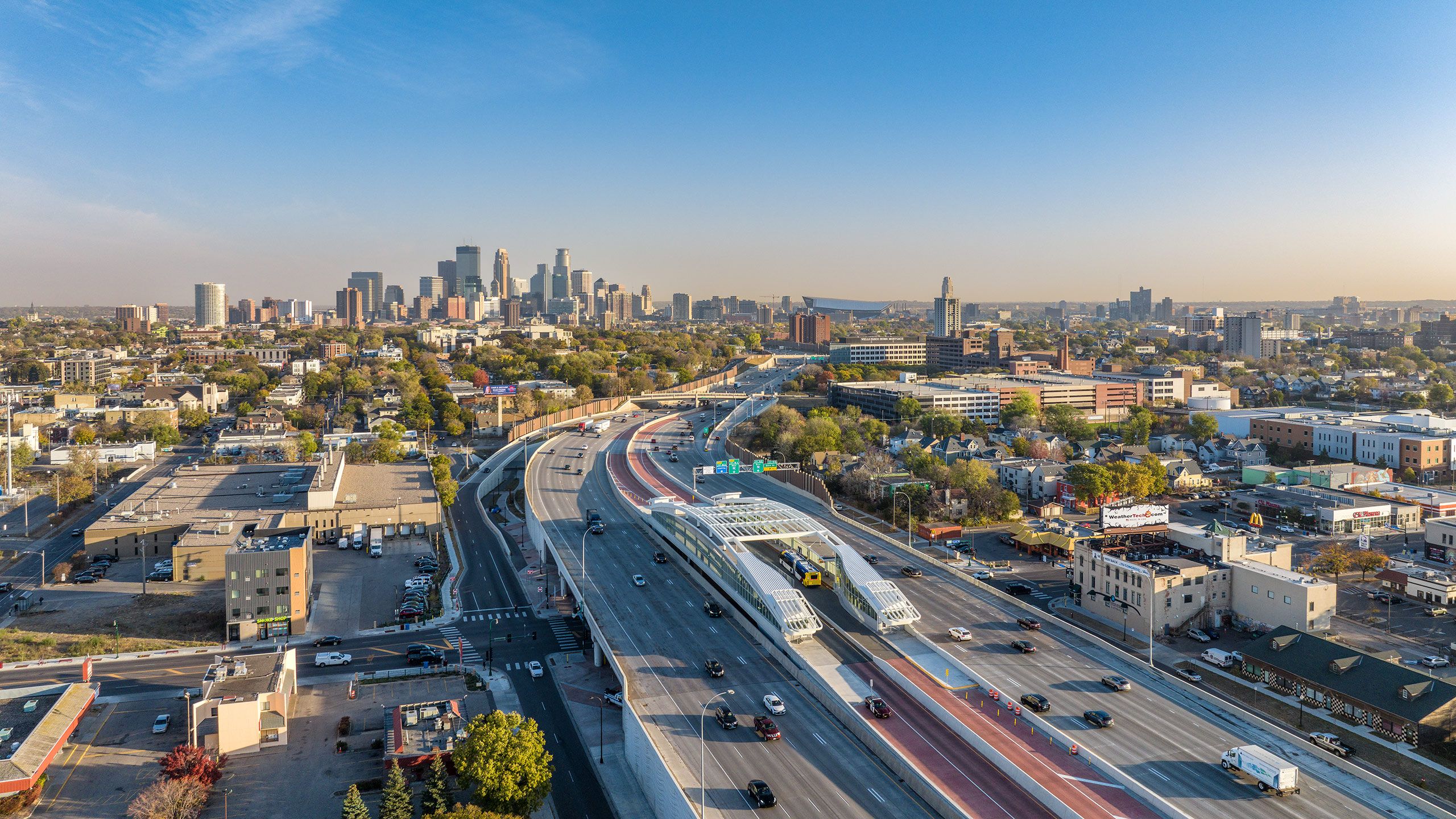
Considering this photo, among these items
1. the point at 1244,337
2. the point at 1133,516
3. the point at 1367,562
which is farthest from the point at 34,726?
the point at 1244,337

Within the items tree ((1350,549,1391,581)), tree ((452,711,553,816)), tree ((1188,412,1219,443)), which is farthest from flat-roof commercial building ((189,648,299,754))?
tree ((1188,412,1219,443))

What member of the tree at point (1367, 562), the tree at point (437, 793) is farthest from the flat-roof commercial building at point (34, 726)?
the tree at point (1367, 562)

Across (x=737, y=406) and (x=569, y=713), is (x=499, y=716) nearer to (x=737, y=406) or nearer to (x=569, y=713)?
(x=569, y=713)

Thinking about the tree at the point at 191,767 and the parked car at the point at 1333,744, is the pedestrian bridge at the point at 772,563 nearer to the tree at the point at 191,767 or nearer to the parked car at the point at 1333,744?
the parked car at the point at 1333,744

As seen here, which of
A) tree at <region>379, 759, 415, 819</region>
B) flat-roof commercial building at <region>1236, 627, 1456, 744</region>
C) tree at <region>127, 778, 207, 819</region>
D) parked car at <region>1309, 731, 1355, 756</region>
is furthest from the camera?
flat-roof commercial building at <region>1236, 627, 1456, 744</region>

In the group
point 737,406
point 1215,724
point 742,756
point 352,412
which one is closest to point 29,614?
point 742,756

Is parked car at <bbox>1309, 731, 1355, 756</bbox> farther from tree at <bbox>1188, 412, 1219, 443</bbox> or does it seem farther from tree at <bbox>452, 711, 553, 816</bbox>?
tree at <bbox>1188, 412, 1219, 443</bbox>
